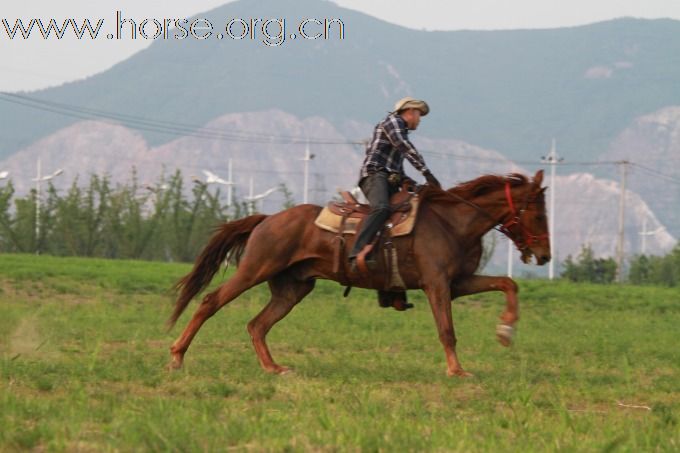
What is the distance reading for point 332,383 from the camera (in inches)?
424

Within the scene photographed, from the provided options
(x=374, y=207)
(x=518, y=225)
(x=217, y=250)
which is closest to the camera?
(x=374, y=207)

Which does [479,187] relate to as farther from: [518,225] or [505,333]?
[505,333]

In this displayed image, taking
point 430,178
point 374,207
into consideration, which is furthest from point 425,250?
point 430,178

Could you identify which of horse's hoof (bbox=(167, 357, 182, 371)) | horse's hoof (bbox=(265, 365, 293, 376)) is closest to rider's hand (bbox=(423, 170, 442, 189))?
horse's hoof (bbox=(265, 365, 293, 376))

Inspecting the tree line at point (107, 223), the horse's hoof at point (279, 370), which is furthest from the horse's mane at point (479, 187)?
the tree line at point (107, 223)

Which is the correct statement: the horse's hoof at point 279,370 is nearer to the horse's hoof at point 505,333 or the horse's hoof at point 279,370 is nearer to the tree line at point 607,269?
the horse's hoof at point 505,333

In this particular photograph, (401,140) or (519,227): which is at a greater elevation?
(401,140)

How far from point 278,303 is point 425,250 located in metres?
1.78

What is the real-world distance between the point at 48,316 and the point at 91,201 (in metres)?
29.3

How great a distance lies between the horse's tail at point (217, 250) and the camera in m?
13.1

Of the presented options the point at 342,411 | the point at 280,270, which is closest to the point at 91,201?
the point at 280,270

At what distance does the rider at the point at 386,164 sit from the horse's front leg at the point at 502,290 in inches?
39.9

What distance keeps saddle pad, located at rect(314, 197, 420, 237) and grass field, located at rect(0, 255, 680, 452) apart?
1.40 m

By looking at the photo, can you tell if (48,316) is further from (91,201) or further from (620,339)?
(91,201)
